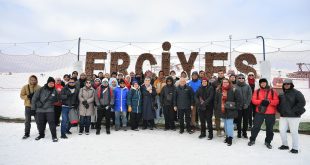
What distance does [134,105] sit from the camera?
25.3 ft

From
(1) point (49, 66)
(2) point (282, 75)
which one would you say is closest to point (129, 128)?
(1) point (49, 66)

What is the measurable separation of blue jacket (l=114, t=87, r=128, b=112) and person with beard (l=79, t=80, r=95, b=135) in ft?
2.23

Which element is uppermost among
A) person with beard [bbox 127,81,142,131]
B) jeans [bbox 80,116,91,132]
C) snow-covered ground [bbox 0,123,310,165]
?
person with beard [bbox 127,81,142,131]

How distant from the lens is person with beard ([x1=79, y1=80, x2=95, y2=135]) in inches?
279

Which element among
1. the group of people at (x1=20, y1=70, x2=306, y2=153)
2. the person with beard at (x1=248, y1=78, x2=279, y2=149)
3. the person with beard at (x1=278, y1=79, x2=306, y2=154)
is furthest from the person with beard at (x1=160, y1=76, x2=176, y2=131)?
the person with beard at (x1=278, y1=79, x2=306, y2=154)

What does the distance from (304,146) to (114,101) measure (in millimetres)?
5009

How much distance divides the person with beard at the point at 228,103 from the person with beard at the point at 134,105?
242 cm

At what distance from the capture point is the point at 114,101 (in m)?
7.57

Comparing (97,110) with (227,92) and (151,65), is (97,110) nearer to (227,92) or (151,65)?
(227,92)

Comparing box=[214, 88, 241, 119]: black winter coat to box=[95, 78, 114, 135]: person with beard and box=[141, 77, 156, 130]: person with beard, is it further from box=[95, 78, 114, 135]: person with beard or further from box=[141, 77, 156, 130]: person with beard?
box=[95, 78, 114, 135]: person with beard

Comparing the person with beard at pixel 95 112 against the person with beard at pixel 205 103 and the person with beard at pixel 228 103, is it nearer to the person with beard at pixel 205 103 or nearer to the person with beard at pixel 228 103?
the person with beard at pixel 205 103

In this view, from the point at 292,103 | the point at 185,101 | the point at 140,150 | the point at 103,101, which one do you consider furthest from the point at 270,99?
the point at 103,101

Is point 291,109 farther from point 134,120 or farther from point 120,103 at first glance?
point 120,103

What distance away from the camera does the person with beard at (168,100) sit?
7578 millimetres
